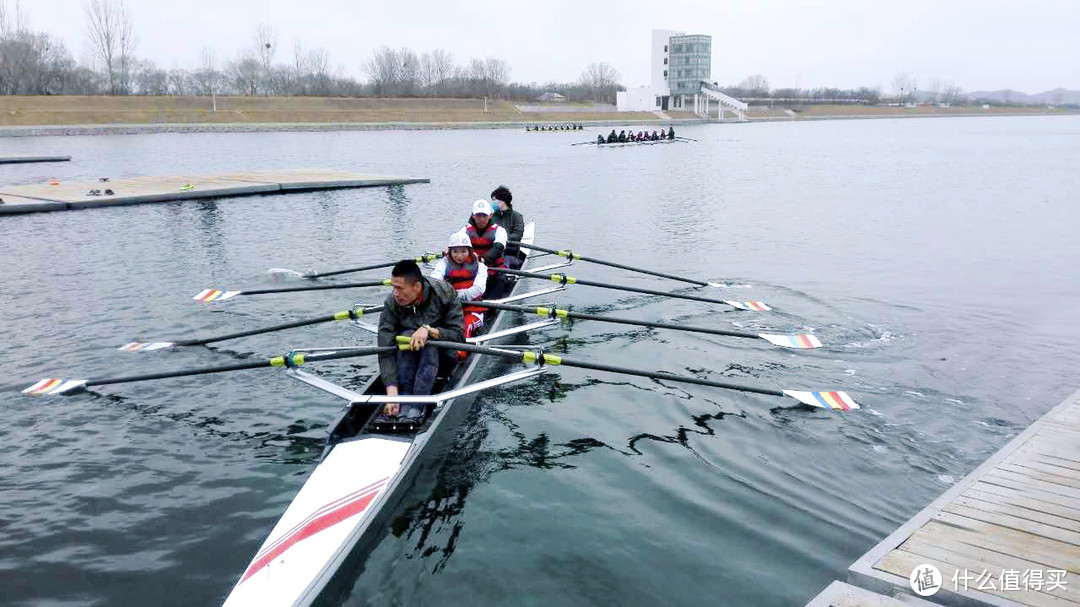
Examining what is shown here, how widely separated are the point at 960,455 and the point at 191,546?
8.12 meters

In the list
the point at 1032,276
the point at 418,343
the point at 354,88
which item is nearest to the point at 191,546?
the point at 418,343

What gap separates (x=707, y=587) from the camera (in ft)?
20.7

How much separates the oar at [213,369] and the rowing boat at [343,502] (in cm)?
19

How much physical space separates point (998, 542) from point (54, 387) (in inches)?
400

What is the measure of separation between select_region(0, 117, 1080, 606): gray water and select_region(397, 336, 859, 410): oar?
486 mm

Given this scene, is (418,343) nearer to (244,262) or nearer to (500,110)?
(244,262)

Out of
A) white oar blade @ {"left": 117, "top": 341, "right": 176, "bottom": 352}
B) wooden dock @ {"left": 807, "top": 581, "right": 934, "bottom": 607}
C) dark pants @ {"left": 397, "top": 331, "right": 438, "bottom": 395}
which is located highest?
dark pants @ {"left": 397, "top": 331, "right": 438, "bottom": 395}

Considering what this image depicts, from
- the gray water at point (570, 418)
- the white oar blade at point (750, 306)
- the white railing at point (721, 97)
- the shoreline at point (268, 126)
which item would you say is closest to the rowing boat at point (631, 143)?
the gray water at point (570, 418)

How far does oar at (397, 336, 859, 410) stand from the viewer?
8180mm

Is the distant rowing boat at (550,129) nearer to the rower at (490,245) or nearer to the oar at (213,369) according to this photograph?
the rower at (490,245)

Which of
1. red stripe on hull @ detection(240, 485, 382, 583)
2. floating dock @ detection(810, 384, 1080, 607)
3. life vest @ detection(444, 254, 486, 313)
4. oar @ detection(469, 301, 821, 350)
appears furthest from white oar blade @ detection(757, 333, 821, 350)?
red stripe on hull @ detection(240, 485, 382, 583)

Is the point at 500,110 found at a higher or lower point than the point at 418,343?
higher

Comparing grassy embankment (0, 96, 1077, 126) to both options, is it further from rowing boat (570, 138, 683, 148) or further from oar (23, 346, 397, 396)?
oar (23, 346, 397, 396)

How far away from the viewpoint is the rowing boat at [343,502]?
5598mm
